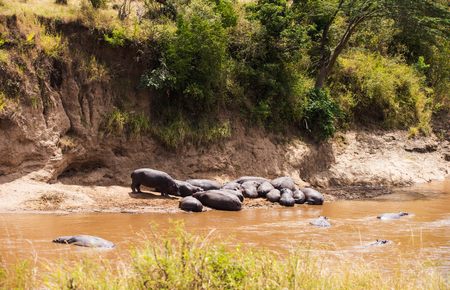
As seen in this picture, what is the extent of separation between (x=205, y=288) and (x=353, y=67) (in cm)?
2172

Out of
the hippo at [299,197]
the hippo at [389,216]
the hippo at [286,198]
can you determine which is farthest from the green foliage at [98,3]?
the hippo at [389,216]

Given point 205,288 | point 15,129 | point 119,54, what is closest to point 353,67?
point 119,54

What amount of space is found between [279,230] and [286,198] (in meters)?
4.24

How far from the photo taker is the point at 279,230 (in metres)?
13.6

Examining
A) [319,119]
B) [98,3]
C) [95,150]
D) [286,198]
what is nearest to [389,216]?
[286,198]

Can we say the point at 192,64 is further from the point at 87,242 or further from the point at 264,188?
the point at 87,242

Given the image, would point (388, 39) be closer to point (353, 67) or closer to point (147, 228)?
point (353, 67)

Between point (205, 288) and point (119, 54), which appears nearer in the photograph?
point (205, 288)

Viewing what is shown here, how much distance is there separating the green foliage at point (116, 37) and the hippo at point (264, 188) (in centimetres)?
636

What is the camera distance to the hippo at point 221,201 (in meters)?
16.3

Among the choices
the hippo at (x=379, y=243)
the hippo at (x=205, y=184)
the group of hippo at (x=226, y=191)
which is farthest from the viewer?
the hippo at (x=205, y=184)

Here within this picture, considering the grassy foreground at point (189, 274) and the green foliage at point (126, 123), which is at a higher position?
the green foliage at point (126, 123)

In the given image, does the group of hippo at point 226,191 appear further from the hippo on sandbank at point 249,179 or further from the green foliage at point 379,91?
the green foliage at point 379,91

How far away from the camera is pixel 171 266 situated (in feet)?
20.6
